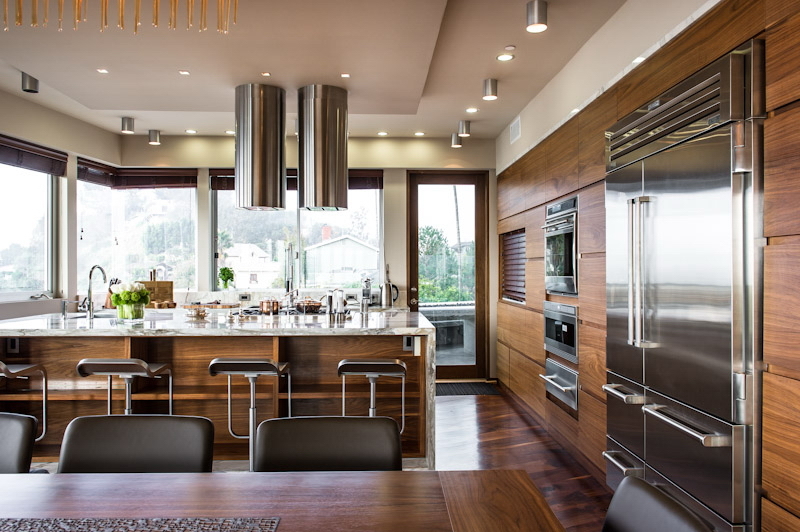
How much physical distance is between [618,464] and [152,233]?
568 cm

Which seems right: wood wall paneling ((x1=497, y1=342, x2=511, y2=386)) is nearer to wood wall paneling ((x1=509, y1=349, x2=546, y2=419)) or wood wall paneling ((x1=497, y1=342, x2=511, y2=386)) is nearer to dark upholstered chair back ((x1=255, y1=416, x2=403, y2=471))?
wood wall paneling ((x1=509, y1=349, x2=546, y2=419))

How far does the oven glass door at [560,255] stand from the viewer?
3.94 meters

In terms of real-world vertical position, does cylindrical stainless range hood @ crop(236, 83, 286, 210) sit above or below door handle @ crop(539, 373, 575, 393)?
above

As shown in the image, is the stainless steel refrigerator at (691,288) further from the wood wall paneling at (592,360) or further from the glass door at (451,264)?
the glass door at (451,264)

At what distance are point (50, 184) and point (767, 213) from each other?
6.01 meters

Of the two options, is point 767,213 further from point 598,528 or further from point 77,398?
point 77,398

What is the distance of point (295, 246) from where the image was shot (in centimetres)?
675

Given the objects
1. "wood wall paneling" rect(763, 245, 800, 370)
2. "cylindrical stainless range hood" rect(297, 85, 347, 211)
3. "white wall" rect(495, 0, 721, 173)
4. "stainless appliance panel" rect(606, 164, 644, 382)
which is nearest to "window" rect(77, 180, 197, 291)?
"cylindrical stainless range hood" rect(297, 85, 347, 211)

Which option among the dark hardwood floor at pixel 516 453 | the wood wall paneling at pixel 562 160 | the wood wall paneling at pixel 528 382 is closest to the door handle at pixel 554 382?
the wood wall paneling at pixel 528 382

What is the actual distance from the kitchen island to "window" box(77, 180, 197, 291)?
2.88m

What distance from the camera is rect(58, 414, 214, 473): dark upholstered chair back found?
1.79 meters

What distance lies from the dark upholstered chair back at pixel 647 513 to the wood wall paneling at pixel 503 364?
4.65 m

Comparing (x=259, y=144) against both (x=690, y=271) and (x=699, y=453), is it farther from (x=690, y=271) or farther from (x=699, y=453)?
(x=699, y=453)

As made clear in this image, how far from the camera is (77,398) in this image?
3.73 m
